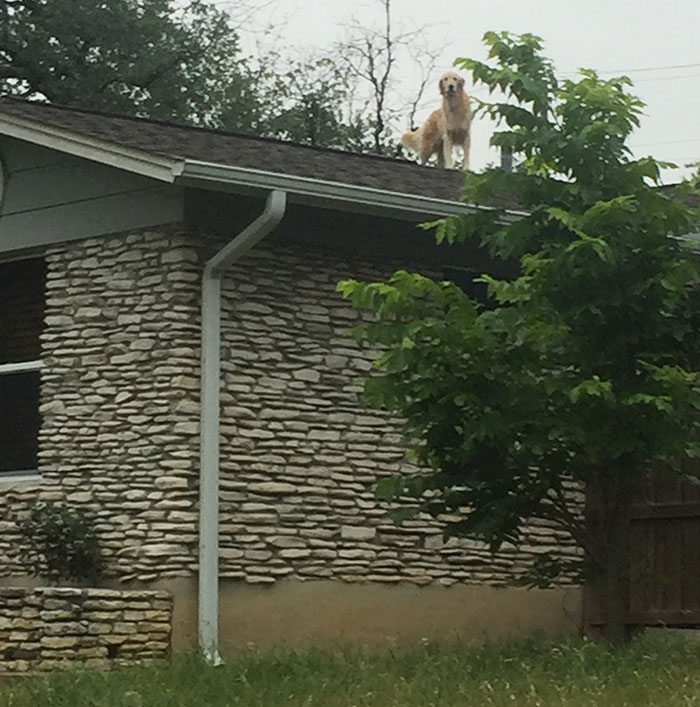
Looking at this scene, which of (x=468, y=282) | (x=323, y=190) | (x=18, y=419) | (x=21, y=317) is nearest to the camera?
(x=323, y=190)

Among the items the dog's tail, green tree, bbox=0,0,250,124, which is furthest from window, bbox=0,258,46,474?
green tree, bbox=0,0,250,124

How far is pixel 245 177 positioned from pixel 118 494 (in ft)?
8.03

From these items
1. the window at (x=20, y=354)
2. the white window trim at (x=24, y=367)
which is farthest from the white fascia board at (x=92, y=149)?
the white window trim at (x=24, y=367)

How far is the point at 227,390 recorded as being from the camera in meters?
11.8

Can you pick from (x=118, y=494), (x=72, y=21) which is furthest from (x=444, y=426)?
(x=72, y=21)

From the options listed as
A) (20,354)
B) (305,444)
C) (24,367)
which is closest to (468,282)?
A: (305,444)

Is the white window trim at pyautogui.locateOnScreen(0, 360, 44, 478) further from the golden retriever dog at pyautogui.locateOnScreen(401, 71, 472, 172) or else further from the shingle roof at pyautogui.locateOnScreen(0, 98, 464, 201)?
the golden retriever dog at pyautogui.locateOnScreen(401, 71, 472, 172)

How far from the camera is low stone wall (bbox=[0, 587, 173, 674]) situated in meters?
10.9

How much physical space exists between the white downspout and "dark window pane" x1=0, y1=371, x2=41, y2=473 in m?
4.86

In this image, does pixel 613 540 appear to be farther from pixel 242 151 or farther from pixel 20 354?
pixel 20 354

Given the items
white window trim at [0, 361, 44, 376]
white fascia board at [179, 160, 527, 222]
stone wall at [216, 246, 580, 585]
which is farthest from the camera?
white window trim at [0, 361, 44, 376]

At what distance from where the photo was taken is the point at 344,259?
1255 centimetres

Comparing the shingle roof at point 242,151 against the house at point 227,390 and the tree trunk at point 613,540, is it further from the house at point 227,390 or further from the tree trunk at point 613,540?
the tree trunk at point 613,540

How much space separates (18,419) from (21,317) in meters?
1.43
